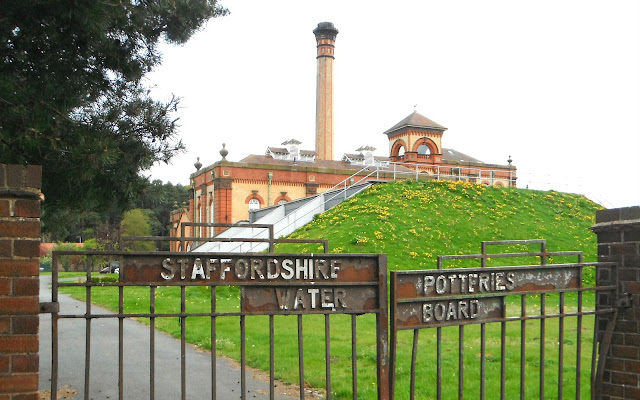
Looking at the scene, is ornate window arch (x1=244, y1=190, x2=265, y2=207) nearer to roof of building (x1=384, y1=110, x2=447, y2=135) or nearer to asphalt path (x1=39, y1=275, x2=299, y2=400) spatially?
roof of building (x1=384, y1=110, x2=447, y2=135)

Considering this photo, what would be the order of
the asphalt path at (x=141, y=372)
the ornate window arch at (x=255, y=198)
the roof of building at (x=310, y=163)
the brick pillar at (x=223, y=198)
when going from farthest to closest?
the roof of building at (x=310, y=163) < the ornate window arch at (x=255, y=198) < the brick pillar at (x=223, y=198) < the asphalt path at (x=141, y=372)

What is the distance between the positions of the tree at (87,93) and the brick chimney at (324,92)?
4077cm

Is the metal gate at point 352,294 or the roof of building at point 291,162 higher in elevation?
the roof of building at point 291,162

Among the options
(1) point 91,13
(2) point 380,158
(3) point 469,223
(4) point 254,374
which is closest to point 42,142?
(1) point 91,13

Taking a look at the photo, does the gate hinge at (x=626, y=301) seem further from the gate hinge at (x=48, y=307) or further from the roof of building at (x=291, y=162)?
the roof of building at (x=291, y=162)

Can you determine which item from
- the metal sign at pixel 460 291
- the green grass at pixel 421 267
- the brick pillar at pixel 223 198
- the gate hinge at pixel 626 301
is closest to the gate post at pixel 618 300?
the gate hinge at pixel 626 301

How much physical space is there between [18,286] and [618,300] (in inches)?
177

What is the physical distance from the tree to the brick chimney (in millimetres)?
40771

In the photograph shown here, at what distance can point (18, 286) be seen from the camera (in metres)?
3.24

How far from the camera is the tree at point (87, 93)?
5576mm

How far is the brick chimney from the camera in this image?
4831cm

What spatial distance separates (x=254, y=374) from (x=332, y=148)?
133ft

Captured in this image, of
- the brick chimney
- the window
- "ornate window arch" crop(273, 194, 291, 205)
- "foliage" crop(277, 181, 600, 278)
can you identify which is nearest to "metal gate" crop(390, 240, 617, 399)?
"foliage" crop(277, 181, 600, 278)

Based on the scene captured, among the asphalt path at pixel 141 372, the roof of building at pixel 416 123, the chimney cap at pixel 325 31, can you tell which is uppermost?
the chimney cap at pixel 325 31
